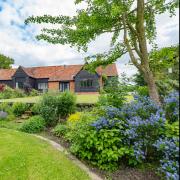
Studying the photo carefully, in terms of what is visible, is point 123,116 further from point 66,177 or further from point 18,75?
point 18,75

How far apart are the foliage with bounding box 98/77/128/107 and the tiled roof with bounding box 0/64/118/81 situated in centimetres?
2695

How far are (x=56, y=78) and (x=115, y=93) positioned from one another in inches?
1218

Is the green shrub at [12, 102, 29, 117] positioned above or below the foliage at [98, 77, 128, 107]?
below

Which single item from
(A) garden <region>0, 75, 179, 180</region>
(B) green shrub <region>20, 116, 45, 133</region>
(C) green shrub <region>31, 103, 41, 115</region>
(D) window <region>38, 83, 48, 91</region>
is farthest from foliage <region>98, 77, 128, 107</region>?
(D) window <region>38, 83, 48, 91</region>

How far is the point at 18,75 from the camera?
39031 millimetres

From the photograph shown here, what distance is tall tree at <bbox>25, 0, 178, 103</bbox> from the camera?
5891 mm

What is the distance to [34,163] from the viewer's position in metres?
5.44

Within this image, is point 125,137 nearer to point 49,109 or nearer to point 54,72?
point 49,109

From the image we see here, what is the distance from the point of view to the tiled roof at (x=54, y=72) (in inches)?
1389

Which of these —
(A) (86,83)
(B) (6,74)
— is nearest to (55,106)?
(A) (86,83)

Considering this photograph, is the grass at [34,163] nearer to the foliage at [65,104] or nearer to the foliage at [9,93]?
the foliage at [65,104]

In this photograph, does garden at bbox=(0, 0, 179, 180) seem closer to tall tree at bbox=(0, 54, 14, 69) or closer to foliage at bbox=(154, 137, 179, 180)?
foliage at bbox=(154, 137, 179, 180)

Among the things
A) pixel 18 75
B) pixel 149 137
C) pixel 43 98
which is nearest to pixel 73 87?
pixel 18 75

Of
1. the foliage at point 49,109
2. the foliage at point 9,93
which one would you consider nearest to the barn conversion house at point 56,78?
the foliage at point 9,93
